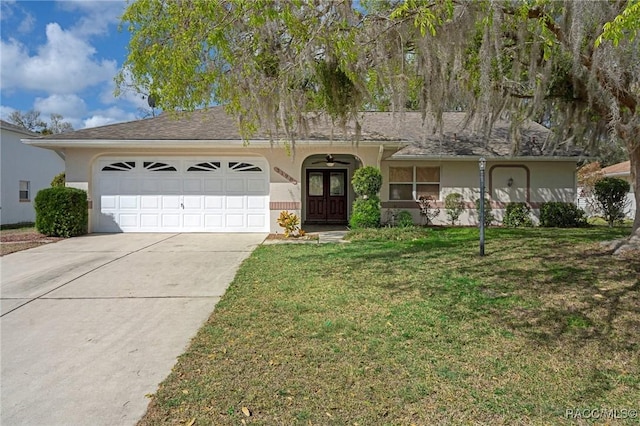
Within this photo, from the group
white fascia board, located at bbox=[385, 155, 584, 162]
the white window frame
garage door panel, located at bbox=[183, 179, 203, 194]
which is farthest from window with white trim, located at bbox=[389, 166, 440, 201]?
the white window frame

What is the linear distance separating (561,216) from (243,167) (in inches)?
435

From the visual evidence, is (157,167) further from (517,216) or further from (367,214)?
(517,216)

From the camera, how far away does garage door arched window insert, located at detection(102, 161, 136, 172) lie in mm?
11828

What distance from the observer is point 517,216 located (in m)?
13.3

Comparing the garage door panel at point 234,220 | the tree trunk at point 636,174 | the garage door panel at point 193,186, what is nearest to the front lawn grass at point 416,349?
the tree trunk at point 636,174

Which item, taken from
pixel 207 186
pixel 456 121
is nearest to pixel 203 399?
pixel 207 186

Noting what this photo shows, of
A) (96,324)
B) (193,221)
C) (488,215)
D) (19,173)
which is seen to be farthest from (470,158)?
(19,173)

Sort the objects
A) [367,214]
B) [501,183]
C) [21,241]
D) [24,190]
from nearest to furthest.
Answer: [21,241] → [367,214] → [501,183] → [24,190]

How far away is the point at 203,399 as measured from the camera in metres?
2.70

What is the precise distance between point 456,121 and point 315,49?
468 inches

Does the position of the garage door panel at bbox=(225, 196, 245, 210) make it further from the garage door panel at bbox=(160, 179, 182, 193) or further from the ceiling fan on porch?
the ceiling fan on porch

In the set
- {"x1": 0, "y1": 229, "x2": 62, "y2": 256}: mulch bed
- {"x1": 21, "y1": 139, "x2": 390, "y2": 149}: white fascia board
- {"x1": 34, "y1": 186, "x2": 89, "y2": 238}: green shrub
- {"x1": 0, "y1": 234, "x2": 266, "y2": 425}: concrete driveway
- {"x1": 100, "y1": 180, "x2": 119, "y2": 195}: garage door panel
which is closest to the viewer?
{"x1": 0, "y1": 234, "x2": 266, "y2": 425}: concrete driveway

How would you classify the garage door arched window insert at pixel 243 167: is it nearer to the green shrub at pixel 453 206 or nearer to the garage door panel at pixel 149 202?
A: the garage door panel at pixel 149 202

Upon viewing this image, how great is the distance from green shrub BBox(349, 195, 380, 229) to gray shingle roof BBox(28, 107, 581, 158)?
5.89ft
